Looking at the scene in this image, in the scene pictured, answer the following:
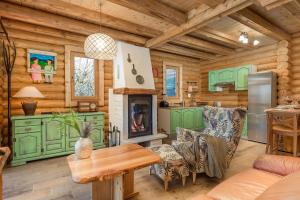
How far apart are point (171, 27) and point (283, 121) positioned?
9.28 ft

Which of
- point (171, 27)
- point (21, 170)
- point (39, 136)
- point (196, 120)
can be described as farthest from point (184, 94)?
point (21, 170)

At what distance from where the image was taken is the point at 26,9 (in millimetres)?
3010

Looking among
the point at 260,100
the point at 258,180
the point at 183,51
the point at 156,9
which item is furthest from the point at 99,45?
the point at 260,100

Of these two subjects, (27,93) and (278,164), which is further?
(27,93)

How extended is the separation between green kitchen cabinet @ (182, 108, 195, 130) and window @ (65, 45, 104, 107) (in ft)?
7.69

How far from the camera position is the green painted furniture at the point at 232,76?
16.9 feet

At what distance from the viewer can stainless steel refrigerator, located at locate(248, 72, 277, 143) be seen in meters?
4.38

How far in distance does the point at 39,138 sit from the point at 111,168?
2437 millimetres

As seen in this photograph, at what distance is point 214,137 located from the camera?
2.62m

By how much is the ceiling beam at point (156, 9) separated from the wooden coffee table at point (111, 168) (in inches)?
79.3

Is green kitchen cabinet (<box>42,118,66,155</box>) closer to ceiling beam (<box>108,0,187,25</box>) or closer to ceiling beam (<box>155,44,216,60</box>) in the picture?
ceiling beam (<box>108,0,187,25</box>)

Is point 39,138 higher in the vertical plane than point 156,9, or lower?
lower

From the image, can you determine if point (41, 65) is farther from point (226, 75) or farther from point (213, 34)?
point (226, 75)

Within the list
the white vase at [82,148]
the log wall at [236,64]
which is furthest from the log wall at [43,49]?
the log wall at [236,64]
